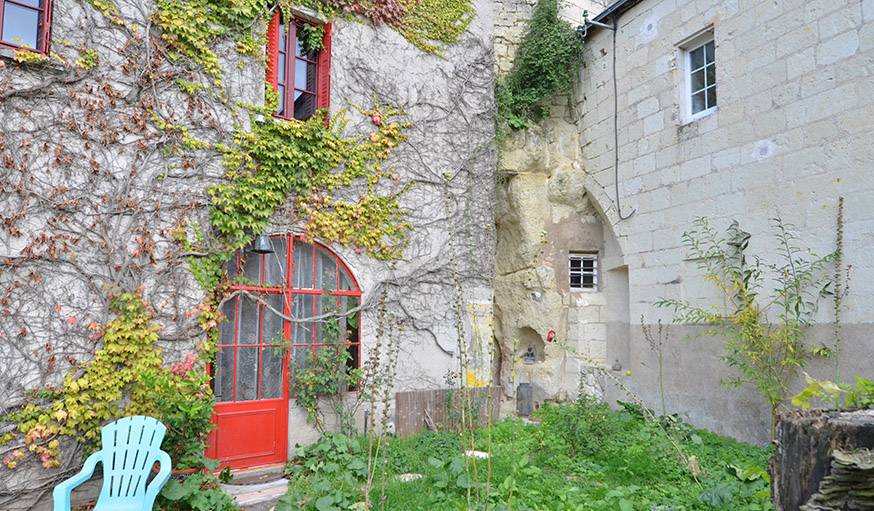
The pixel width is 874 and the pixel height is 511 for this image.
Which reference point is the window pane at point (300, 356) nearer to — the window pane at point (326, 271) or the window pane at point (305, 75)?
the window pane at point (326, 271)

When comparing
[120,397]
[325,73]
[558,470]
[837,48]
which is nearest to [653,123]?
[837,48]

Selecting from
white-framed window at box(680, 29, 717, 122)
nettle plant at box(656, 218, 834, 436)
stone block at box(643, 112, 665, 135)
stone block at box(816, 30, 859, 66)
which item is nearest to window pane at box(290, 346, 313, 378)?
nettle plant at box(656, 218, 834, 436)

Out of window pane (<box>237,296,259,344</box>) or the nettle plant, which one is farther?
window pane (<box>237,296,259,344</box>)

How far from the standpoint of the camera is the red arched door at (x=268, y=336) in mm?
5141

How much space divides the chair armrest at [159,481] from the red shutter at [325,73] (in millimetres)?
3717

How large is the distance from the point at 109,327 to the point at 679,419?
594 cm

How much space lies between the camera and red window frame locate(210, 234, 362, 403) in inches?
207

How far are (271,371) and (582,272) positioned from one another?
4.59 meters

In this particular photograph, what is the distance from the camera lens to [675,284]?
6.41 meters

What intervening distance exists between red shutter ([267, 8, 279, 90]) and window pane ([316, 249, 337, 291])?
1822 mm

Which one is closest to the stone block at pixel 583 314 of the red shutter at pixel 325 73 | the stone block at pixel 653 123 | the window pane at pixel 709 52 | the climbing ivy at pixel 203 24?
the stone block at pixel 653 123

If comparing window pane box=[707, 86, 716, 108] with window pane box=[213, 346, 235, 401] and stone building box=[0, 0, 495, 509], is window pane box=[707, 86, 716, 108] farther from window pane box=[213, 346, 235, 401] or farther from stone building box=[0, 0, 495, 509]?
window pane box=[213, 346, 235, 401]

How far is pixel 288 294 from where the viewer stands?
5.51m

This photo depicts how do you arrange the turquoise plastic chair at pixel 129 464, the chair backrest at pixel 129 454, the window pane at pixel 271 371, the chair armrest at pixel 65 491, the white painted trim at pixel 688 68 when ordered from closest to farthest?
the chair armrest at pixel 65 491 → the turquoise plastic chair at pixel 129 464 → the chair backrest at pixel 129 454 → the window pane at pixel 271 371 → the white painted trim at pixel 688 68
